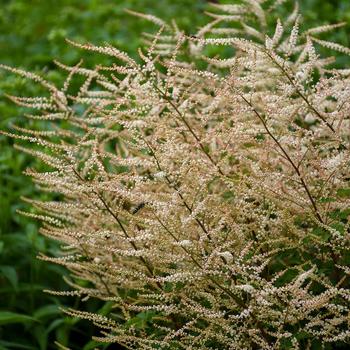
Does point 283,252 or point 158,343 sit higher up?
point 283,252

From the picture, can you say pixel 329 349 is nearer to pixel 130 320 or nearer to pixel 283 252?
pixel 283 252

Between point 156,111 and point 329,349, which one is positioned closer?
point 329,349

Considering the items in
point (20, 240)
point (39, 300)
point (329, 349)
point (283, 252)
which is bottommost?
point (39, 300)

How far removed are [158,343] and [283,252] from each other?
81cm

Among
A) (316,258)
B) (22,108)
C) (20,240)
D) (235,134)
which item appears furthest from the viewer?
(22,108)

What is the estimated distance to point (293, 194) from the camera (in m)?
3.16

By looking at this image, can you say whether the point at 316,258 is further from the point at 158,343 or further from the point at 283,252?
the point at 158,343

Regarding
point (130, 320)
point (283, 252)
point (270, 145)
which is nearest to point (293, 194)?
point (270, 145)

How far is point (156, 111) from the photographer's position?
3775 mm

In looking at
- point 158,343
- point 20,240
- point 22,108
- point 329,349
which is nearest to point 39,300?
point 20,240

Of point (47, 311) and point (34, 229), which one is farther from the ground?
point (34, 229)

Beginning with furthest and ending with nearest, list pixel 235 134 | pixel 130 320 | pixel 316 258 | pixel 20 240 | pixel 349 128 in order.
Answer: pixel 20 240 < pixel 349 128 < pixel 316 258 < pixel 130 320 < pixel 235 134

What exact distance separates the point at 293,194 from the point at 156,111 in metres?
0.97

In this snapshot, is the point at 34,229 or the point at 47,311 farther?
the point at 34,229
